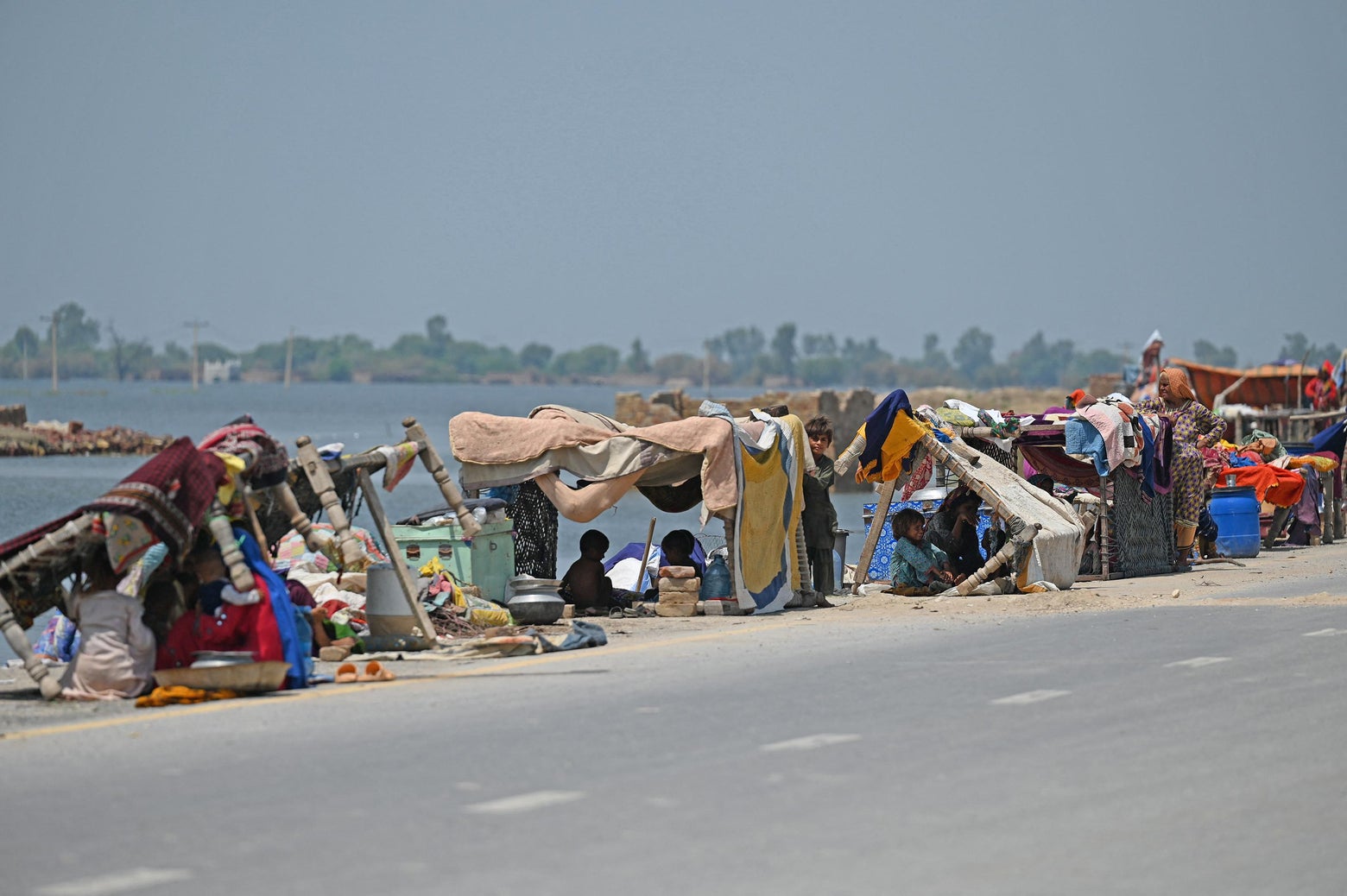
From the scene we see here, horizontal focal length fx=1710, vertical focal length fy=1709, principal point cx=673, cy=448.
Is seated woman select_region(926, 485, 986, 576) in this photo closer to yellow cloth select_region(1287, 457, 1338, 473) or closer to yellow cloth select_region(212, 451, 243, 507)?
yellow cloth select_region(1287, 457, 1338, 473)

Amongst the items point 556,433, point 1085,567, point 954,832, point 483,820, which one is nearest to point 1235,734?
point 954,832

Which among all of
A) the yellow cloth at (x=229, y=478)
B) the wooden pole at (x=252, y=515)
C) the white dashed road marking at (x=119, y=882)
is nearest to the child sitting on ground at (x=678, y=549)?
the wooden pole at (x=252, y=515)

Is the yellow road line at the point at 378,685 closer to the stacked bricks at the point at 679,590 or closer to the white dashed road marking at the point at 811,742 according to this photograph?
the stacked bricks at the point at 679,590

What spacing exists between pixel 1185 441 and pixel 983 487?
5400mm

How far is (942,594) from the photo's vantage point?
A: 1684 cm

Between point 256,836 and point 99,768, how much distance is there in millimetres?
1854

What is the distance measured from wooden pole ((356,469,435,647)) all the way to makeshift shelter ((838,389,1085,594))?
18.0ft

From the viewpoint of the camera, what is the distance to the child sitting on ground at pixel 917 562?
17266 mm

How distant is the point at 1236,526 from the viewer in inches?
877

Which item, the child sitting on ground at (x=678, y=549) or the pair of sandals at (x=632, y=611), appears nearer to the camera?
the pair of sandals at (x=632, y=611)

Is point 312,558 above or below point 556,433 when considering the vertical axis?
below

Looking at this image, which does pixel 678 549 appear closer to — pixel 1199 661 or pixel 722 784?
pixel 1199 661

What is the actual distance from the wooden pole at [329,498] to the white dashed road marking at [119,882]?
203 inches

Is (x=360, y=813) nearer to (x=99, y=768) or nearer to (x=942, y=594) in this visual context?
(x=99, y=768)
